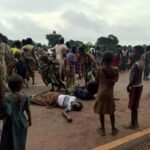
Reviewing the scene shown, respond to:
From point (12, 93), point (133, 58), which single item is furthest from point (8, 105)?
point (133, 58)

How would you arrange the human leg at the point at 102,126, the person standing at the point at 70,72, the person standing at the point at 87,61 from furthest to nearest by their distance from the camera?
the person standing at the point at 87,61, the person standing at the point at 70,72, the human leg at the point at 102,126

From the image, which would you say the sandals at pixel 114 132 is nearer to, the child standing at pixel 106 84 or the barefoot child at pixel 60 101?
the child standing at pixel 106 84

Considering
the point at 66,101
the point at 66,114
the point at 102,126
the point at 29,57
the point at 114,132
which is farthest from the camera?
the point at 29,57

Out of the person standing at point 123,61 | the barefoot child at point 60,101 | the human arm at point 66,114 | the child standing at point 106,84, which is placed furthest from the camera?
the person standing at point 123,61

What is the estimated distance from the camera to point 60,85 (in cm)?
1220

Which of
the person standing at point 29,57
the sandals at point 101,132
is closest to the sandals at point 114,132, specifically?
the sandals at point 101,132

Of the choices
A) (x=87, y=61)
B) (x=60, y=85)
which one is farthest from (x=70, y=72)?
(x=87, y=61)

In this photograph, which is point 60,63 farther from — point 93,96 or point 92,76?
point 93,96

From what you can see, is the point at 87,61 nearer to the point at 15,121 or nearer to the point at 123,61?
the point at 15,121

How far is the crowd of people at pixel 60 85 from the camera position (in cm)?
576

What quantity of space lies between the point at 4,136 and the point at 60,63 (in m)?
7.13

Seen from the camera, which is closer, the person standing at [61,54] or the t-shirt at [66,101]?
the t-shirt at [66,101]

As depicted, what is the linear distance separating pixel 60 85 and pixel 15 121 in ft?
21.1

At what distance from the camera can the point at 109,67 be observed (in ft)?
25.2
